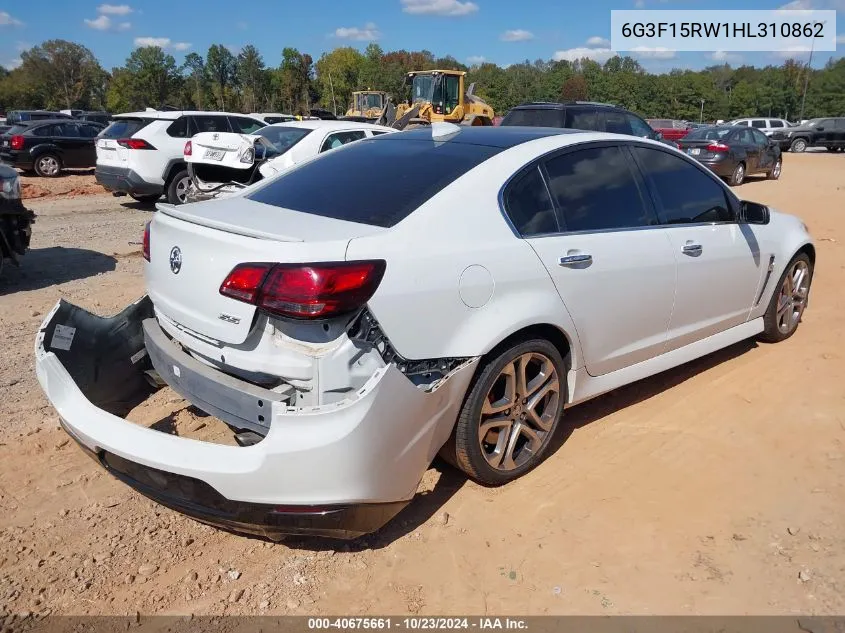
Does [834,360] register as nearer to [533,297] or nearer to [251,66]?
[533,297]

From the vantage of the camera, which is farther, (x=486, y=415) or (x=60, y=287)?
(x=60, y=287)

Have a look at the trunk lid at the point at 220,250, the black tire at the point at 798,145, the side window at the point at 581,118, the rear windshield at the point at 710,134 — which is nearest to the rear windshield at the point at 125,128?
the side window at the point at 581,118

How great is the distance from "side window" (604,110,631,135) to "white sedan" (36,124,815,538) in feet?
28.7

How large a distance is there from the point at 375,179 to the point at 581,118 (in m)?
Result: 9.74

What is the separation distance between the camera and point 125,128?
12.1 metres

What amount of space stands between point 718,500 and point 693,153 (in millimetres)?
16289

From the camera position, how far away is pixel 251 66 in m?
80.8

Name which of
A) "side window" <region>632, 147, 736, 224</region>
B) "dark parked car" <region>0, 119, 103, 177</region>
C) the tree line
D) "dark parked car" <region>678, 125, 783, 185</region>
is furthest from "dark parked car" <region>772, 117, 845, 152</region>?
the tree line

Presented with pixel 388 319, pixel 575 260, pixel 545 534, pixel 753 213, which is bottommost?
pixel 545 534

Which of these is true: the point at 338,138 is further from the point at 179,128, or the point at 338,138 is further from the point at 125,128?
the point at 125,128

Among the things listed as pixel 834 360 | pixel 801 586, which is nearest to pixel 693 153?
pixel 834 360

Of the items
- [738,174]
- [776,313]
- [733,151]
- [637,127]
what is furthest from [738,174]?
[776,313]

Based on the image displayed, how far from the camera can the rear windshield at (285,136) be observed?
33.3 feet

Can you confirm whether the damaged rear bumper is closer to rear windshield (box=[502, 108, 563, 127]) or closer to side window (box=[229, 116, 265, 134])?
rear windshield (box=[502, 108, 563, 127])
